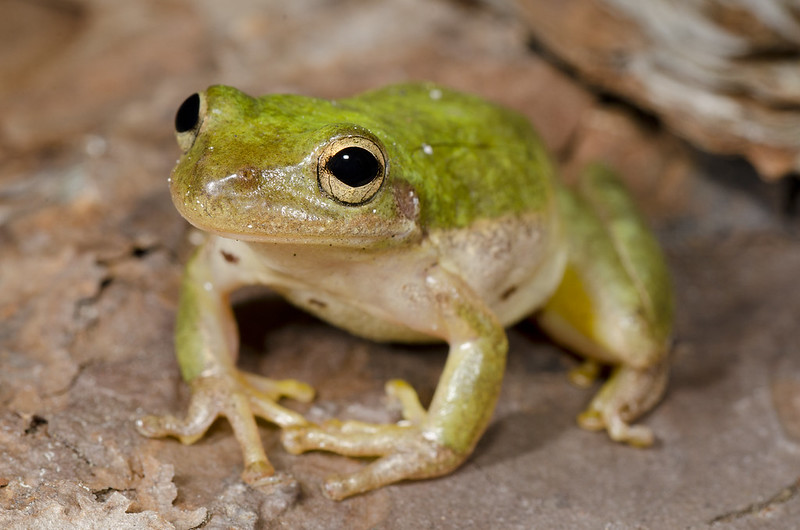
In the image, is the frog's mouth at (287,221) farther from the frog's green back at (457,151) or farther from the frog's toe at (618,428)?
the frog's toe at (618,428)

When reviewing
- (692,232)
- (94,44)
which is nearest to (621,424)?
(692,232)

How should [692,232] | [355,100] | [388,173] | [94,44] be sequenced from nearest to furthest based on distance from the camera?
[388,173] → [355,100] → [692,232] → [94,44]

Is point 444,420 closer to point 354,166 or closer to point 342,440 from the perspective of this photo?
point 342,440

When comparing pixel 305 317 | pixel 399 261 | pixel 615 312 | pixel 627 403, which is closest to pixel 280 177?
pixel 399 261

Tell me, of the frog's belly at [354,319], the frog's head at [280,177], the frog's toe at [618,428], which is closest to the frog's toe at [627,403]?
the frog's toe at [618,428]

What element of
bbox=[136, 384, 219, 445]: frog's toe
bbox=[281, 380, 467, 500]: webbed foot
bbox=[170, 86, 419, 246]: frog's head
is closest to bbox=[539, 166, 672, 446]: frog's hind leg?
bbox=[281, 380, 467, 500]: webbed foot

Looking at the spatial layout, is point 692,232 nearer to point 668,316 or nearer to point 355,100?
point 668,316
